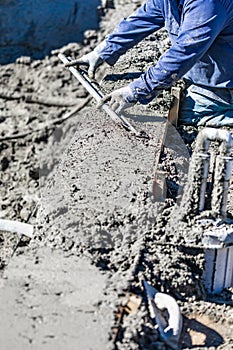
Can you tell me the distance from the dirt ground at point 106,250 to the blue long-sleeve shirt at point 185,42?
1.23 feet

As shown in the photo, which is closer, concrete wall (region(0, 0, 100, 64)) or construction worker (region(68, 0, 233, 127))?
construction worker (region(68, 0, 233, 127))

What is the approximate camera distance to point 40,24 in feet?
31.4

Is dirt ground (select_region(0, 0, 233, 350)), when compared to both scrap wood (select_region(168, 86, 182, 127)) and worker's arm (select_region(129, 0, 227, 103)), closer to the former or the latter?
scrap wood (select_region(168, 86, 182, 127))

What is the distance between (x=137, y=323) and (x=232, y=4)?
2.31m

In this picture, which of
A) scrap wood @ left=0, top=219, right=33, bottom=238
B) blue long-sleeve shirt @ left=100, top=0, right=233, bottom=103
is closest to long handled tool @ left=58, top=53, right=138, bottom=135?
blue long-sleeve shirt @ left=100, top=0, right=233, bottom=103

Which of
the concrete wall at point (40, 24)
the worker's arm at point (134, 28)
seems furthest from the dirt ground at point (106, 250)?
the concrete wall at point (40, 24)

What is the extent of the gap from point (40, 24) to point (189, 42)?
17.2 feet

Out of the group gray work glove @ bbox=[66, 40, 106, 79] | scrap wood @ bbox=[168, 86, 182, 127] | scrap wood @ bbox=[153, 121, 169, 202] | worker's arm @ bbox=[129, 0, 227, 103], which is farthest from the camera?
gray work glove @ bbox=[66, 40, 106, 79]

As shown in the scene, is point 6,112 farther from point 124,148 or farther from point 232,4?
point 232,4

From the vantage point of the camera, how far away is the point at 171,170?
486 cm

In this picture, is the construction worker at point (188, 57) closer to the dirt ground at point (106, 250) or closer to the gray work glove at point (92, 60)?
the gray work glove at point (92, 60)

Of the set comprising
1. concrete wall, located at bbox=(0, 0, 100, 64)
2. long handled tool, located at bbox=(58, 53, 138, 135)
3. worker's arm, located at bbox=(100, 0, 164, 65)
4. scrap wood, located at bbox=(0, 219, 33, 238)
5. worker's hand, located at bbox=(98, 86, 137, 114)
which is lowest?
concrete wall, located at bbox=(0, 0, 100, 64)

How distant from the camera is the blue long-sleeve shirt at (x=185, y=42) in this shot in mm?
4613

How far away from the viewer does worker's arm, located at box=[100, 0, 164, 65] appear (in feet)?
17.6
